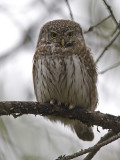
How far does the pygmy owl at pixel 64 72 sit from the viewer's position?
4.53m

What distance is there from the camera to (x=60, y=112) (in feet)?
14.2

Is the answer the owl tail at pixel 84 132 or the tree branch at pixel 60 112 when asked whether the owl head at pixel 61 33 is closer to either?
the tree branch at pixel 60 112

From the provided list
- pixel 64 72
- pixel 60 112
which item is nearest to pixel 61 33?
pixel 64 72

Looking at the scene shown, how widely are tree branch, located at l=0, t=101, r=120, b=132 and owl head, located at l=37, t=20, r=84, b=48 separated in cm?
106

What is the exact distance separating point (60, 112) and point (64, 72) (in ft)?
1.81

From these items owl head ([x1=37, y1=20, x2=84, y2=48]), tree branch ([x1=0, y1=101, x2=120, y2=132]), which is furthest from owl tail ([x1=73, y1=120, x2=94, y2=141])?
owl head ([x1=37, y1=20, x2=84, y2=48])

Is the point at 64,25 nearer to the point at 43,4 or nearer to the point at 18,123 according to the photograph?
the point at 43,4

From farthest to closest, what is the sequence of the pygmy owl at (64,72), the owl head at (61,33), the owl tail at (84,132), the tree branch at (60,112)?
the owl tail at (84,132), the owl head at (61,33), the pygmy owl at (64,72), the tree branch at (60,112)

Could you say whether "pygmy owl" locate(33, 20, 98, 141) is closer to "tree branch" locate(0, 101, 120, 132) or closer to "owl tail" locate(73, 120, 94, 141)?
"tree branch" locate(0, 101, 120, 132)

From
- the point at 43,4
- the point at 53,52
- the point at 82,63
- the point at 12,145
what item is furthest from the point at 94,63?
the point at 12,145

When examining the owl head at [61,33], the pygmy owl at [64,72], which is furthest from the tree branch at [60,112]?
the owl head at [61,33]

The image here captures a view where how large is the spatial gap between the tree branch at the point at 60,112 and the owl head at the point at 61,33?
106cm

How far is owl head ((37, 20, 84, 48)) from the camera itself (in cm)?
499

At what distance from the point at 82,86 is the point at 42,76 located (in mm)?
561
